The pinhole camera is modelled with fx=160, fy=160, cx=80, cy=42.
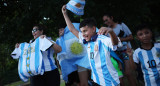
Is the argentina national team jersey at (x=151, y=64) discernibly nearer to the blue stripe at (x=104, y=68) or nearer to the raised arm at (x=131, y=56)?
the raised arm at (x=131, y=56)

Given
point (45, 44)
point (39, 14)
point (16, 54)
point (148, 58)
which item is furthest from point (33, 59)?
point (148, 58)

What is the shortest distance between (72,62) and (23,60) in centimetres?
105

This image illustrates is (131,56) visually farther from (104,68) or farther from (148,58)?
(104,68)

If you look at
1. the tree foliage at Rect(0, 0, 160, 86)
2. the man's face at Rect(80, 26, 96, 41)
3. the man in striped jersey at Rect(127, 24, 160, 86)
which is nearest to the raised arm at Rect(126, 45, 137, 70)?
the man in striped jersey at Rect(127, 24, 160, 86)

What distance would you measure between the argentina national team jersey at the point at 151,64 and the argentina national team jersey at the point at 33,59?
5.24ft

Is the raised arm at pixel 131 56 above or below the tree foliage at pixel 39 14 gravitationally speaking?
below

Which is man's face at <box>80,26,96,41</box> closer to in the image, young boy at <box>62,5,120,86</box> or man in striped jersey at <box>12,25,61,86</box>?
young boy at <box>62,5,120,86</box>

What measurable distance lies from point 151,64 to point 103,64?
39.6 inches

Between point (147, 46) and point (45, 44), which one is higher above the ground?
point (45, 44)

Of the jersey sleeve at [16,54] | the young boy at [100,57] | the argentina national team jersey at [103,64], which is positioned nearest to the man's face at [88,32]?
the young boy at [100,57]

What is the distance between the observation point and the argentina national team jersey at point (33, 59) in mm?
2631

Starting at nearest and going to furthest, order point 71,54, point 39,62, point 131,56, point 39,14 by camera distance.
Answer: point 131,56
point 39,62
point 71,54
point 39,14

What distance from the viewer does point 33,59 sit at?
2.69 m

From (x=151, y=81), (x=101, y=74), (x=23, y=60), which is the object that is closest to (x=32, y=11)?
(x=23, y=60)
